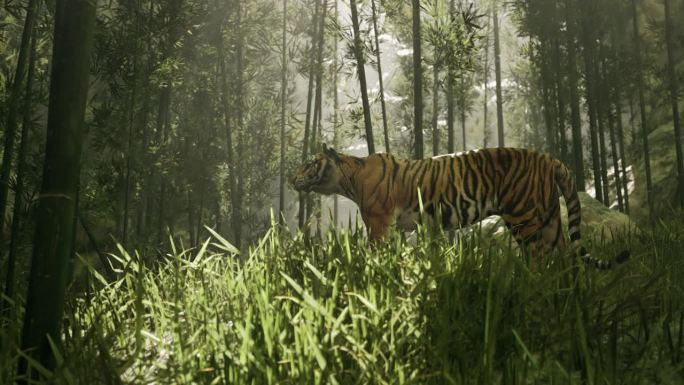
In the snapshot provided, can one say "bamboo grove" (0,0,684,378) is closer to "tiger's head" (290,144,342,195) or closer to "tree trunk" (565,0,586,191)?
"tree trunk" (565,0,586,191)

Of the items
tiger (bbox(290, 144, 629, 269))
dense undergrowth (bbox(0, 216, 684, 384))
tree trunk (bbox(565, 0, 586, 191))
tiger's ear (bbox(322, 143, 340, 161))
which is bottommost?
dense undergrowth (bbox(0, 216, 684, 384))

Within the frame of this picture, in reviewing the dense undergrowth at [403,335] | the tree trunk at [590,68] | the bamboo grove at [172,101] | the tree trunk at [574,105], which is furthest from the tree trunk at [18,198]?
the tree trunk at [590,68]

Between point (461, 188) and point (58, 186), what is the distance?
2.89m

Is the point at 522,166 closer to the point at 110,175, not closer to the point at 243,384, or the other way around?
the point at 243,384

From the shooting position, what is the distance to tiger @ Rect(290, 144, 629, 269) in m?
3.81

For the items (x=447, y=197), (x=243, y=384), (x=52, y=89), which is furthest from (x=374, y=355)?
(x=447, y=197)

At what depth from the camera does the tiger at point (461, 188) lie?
150 inches

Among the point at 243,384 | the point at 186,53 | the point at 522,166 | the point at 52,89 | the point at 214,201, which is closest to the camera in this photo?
the point at 243,384

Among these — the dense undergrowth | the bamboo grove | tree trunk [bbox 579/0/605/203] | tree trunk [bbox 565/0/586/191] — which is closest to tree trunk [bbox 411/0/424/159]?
the bamboo grove

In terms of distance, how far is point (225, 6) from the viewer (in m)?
10.6

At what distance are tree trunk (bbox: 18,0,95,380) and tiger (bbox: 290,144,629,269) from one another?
232cm

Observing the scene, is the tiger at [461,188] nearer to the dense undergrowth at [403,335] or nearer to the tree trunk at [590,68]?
the dense undergrowth at [403,335]

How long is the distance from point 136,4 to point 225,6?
4.64 meters

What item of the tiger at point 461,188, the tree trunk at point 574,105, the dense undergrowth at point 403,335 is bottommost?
the dense undergrowth at point 403,335
